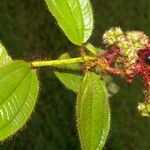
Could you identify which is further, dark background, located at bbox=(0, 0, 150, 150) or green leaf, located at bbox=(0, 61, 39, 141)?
dark background, located at bbox=(0, 0, 150, 150)

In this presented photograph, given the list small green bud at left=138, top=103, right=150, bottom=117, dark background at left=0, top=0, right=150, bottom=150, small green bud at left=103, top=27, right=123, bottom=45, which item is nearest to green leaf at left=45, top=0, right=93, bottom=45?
small green bud at left=103, top=27, right=123, bottom=45

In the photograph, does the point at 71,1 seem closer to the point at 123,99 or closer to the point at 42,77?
the point at 42,77

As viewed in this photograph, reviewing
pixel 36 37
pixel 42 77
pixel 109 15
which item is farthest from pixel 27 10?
pixel 109 15

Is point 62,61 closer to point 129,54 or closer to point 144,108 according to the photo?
point 129,54

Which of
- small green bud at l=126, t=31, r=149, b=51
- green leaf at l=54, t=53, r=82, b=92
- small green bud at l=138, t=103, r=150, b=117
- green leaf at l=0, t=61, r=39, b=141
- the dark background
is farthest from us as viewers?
the dark background

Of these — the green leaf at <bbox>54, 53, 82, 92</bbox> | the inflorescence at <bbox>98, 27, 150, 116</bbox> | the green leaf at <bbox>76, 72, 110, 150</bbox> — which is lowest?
the green leaf at <bbox>54, 53, 82, 92</bbox>

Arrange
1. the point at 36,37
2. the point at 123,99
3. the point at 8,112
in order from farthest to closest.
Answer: the point at 123,99, the point at 36,37, the point at 8,112

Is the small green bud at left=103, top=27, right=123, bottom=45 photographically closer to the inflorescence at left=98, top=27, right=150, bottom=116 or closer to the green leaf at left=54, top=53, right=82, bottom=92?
the inflorescence at left=98, top=27, right=150, bottom=116
